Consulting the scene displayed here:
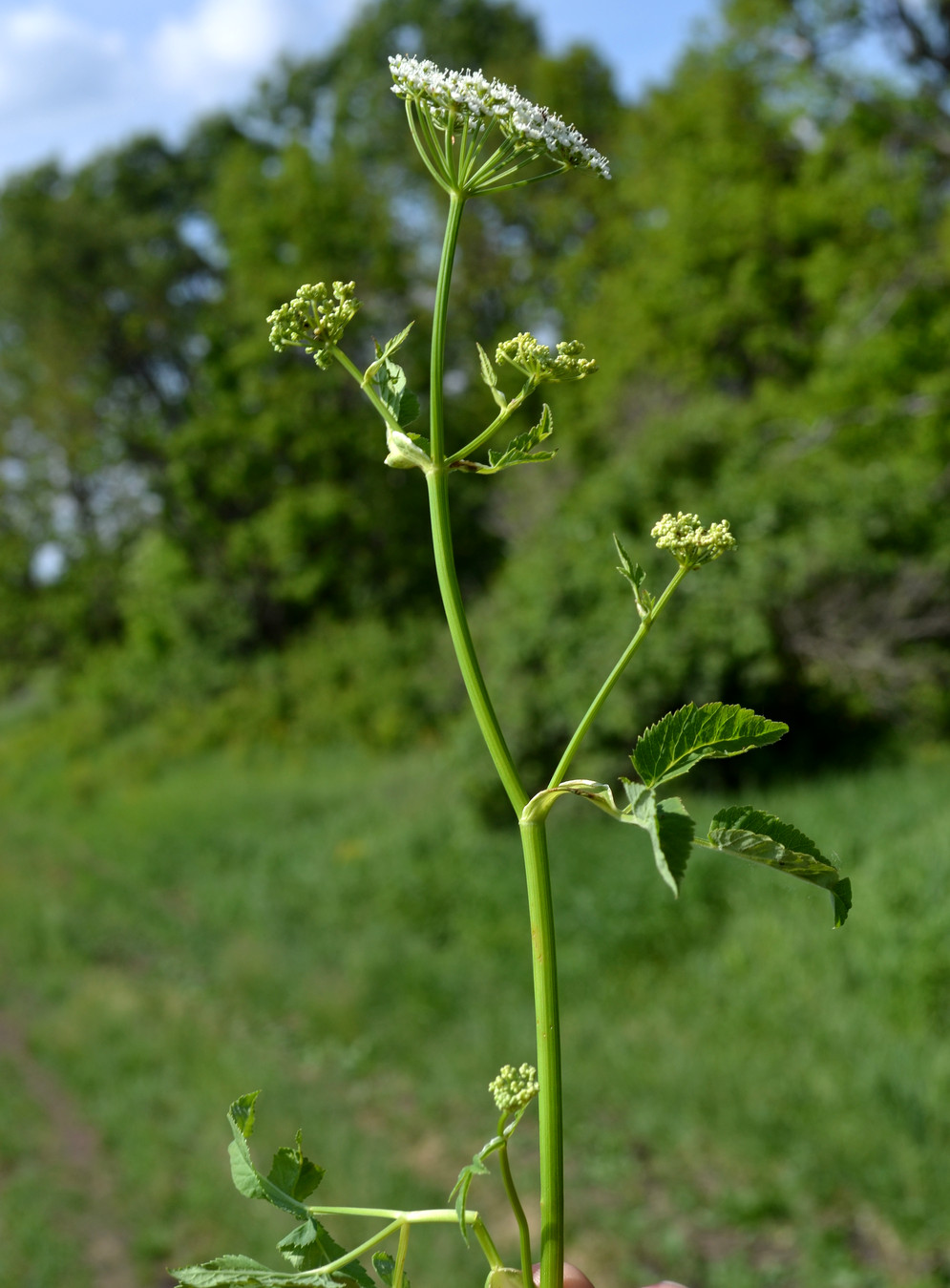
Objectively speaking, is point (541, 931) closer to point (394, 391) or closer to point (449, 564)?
point (449, 564)

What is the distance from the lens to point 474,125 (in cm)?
94

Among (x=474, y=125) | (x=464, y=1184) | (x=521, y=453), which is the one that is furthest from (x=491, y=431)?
(x=464, y=1184)

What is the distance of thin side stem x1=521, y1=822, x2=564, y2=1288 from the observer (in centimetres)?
83

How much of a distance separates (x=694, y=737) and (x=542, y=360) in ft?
1.14

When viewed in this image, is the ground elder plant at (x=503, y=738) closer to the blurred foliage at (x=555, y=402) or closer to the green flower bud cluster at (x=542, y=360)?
the green flower bud cluster at (x=542, y=360)

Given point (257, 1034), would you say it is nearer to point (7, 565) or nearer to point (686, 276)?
point (686, 276)

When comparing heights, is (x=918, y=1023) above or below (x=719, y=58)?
below

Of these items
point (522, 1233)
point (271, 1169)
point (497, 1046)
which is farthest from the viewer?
point (497, 1046)

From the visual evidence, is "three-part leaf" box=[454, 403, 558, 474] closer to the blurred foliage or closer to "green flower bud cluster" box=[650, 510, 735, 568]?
"green flower bud cluster" box=[650, 510, 735, 568]

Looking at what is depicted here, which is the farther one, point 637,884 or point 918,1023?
point 637,884

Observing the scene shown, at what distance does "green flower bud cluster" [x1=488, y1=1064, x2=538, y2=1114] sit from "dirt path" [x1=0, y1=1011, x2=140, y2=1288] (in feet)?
17.5

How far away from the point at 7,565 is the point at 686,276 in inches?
550

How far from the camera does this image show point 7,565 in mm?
21875

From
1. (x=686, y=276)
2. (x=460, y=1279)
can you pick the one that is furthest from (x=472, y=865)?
(x=686, y=276)
